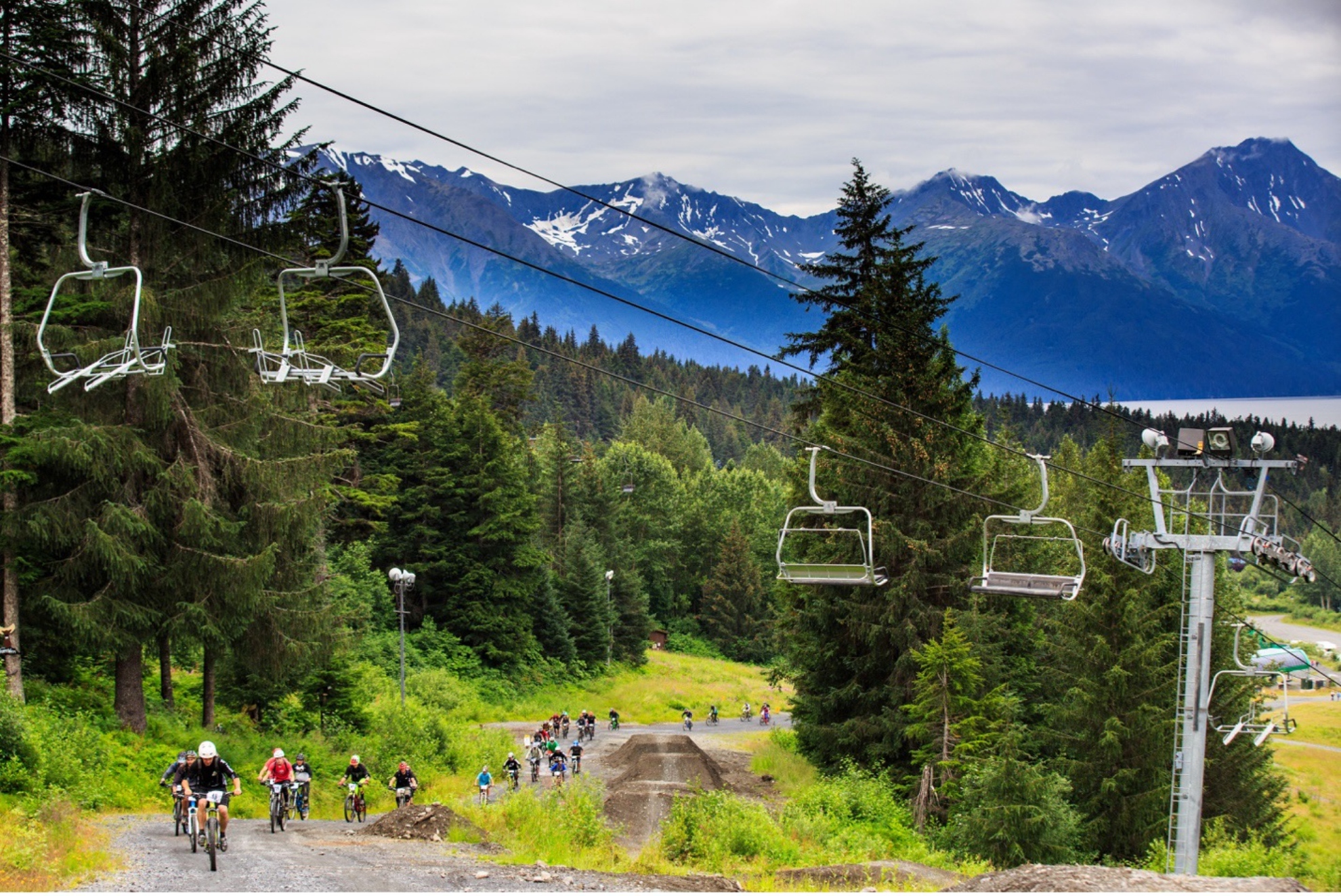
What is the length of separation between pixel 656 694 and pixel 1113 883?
173ft

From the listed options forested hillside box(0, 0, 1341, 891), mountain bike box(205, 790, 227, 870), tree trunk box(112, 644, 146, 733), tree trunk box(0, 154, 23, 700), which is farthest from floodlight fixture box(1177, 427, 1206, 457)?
tree trunk box(0, 154, 23, 700)

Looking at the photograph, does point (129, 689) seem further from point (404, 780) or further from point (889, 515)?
point (889, 515)

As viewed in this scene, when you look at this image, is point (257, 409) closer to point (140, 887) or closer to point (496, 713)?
point (140, 887)

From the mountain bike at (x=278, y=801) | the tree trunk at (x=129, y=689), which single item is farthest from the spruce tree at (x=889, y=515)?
the tree trunk at (x=129, y=689)

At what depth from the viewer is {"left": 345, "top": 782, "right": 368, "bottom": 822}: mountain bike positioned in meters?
21.9

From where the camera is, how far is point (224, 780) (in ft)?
53.5

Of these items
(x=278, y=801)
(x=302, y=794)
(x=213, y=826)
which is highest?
(x=213, y=826)

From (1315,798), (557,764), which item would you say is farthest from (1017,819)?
(1315,798)

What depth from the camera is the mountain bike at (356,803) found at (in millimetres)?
21938

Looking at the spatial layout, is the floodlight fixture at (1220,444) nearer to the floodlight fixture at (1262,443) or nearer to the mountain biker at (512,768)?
the floodlight fixture at (1262,443)

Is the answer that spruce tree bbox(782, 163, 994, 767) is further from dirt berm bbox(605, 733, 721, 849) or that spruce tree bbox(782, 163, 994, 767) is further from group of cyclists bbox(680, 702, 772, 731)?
group of cyclists bbox(680, 702, 772, 731)

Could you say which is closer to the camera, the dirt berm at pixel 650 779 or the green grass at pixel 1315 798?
the dirt berm at pixel 650 779

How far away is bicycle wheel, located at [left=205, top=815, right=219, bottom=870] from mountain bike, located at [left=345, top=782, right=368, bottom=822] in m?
6.06

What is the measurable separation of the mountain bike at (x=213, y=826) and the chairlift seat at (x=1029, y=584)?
12062 mm
